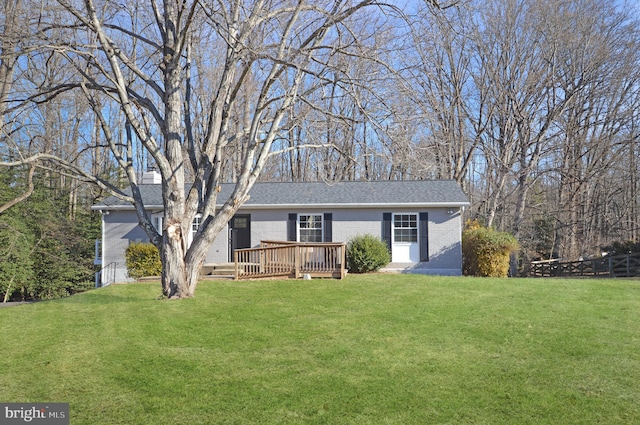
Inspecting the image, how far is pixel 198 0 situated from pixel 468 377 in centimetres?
761

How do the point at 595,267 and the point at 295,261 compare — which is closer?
the point at 295,261

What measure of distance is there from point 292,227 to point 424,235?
470 centimetres

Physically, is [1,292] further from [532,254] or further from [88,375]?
[532,254]

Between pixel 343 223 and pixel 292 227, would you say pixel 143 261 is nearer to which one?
pixel 292 227

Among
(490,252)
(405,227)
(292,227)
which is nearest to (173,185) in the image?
(292,227)

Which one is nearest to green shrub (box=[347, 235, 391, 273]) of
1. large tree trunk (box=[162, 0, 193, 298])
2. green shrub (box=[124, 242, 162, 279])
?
green shrub (box=[124, 242, 162, 279])

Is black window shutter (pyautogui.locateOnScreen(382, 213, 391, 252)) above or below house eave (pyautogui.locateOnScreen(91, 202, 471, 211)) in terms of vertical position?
below

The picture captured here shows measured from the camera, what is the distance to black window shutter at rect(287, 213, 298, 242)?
18.5 metres

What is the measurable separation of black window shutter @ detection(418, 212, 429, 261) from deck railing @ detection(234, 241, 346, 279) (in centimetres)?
384

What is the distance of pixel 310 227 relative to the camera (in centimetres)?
1862

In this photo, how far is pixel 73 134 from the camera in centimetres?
2792

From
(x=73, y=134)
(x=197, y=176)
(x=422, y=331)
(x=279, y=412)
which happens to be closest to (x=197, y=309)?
(x=197, y=176)

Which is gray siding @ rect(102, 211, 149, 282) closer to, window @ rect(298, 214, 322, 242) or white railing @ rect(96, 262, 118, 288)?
white railing @ rect(96, 262, 118, 288)

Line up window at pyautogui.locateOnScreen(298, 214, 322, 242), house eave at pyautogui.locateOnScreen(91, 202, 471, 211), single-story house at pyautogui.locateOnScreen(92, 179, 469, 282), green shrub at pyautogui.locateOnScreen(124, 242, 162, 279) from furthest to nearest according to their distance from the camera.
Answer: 1. window at pyautogui.locateOnScreen(298, 214, 322, 242)
2. single-story house at pyautogui.locateOnScreen(92, 179, 469, 282)
3. house eave at pyautogui.locateOnScreen(91, 202, 471, 211)
4. green shrub at pyautogui.locateOnScreen(124, 242, 162, 279)
